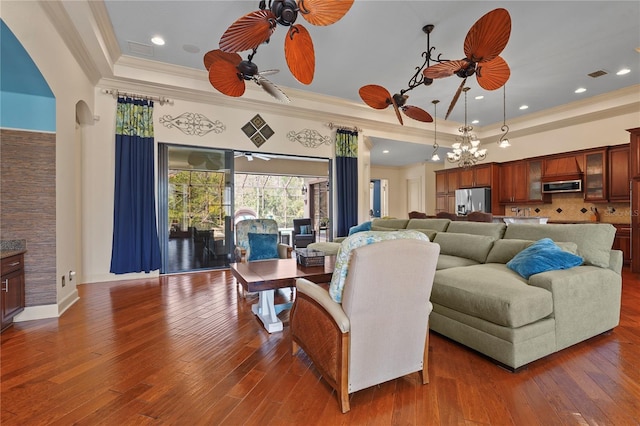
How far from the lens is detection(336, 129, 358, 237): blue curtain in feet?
20.7

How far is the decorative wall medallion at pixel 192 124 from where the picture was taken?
4879 mm

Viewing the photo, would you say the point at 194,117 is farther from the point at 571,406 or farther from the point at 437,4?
the point at 571,406

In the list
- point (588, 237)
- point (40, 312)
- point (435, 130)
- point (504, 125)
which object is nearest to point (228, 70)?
point (40, 312)

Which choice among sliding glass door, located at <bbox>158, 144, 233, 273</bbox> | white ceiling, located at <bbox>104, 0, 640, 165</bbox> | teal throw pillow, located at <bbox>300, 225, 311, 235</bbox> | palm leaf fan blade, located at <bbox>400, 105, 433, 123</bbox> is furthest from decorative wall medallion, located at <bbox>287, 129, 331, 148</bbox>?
teal throw pillow, located at <bbox>300, 225, 311, 235</bbox>

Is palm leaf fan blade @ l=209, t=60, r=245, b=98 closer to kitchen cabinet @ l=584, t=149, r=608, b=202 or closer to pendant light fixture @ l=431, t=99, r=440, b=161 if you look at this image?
pendant light fixture @ l=431, t=99, r=440, b=161

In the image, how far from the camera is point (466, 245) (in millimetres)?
→ 3568

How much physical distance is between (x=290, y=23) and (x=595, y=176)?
22.5 ft

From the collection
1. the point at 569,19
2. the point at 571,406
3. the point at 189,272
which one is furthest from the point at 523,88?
the point at 189,272

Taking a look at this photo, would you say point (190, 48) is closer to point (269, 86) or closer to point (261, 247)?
point (269, 86)

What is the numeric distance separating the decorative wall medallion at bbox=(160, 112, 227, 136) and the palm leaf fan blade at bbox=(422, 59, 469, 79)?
12.0 ft

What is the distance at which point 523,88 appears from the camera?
5.29 m

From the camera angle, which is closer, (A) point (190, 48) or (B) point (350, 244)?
(B) point (350, 244)

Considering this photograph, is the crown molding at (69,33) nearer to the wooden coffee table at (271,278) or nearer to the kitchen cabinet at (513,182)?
the wooden coffee table at (271,278)

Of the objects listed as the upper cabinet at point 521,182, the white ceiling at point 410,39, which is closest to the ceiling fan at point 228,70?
the white ceiling at point 410,39
